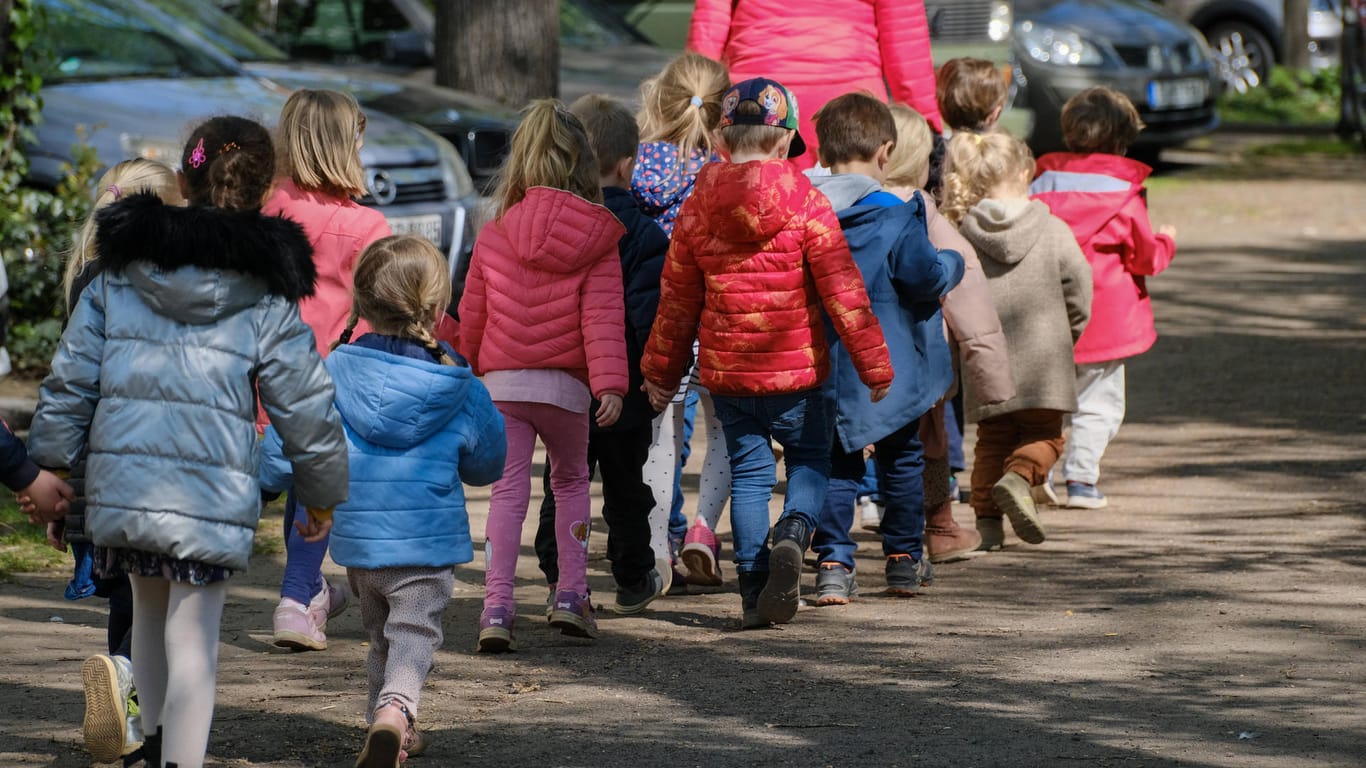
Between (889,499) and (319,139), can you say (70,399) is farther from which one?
(889,499)

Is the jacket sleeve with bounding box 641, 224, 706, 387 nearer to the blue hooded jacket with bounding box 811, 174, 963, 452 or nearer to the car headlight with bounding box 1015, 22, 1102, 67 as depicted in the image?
the blue hooded jacket with bounding box 811, 174, 963, 452

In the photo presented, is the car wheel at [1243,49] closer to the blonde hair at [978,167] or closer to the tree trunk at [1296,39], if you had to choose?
the tree trunk at [1296,39]

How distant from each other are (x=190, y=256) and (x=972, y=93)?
430 cm

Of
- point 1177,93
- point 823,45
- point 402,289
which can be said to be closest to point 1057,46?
point 1177,93

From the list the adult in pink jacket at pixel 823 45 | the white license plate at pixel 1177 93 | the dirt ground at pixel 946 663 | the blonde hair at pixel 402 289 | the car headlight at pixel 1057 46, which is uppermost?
the car headlight at pixel 1057 46

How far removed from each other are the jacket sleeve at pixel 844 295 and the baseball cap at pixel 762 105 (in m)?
0.29

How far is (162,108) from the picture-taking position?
31.5 feet

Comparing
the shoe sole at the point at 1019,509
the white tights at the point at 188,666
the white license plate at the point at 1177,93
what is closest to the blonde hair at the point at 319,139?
the white tights at the point at 188,666

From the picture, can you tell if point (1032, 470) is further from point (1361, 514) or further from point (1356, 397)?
point (1356, 397)

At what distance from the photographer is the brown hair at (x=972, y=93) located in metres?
7.57

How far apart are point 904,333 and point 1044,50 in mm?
11462

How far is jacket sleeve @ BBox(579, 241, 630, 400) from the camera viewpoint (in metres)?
5.48

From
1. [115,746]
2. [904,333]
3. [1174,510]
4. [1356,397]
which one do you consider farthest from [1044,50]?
[115,746]

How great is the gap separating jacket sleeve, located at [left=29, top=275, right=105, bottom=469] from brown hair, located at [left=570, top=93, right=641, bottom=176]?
2.21 m
